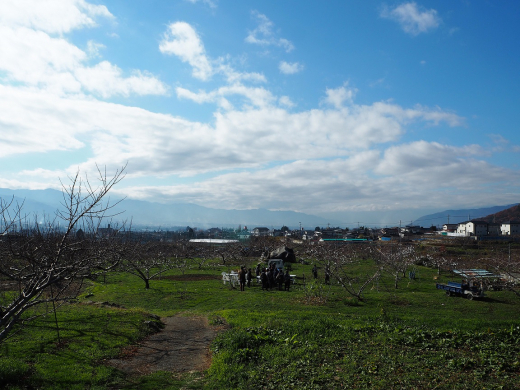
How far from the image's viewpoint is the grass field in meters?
7.66

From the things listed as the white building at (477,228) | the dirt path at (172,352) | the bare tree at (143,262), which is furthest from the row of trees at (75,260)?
the white building at (477,228)

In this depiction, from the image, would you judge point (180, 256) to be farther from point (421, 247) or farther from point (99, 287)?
point (421, 247)

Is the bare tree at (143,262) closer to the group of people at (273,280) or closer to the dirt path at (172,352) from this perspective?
the dirt path at (172,352)

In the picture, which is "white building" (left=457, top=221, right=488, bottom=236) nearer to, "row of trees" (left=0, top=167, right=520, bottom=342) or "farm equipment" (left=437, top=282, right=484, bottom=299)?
"row of trees" (left=0, top=167, right=520, bottom=342)

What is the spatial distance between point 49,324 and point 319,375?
31.6 ft

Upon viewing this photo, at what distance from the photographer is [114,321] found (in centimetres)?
1308

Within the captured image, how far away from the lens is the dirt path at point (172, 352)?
9.27 m

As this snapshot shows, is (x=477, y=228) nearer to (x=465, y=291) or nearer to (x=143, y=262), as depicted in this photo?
(x=465, y=291)

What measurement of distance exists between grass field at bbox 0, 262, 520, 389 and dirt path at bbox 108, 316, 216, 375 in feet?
1.29

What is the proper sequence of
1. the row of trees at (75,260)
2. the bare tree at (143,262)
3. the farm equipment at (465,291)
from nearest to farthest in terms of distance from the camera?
the row of trees at (75,260) → the farm equipment at (465,291) → the bare tree at (143,262)

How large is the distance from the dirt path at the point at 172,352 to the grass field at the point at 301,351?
1.29ft

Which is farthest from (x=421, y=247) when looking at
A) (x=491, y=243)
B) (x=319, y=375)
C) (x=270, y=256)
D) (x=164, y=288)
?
(x=319, y=375)

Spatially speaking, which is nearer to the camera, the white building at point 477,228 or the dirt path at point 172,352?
the dirt path at point 172,352

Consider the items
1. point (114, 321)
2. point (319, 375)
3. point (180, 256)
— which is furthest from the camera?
point (180, 256)
